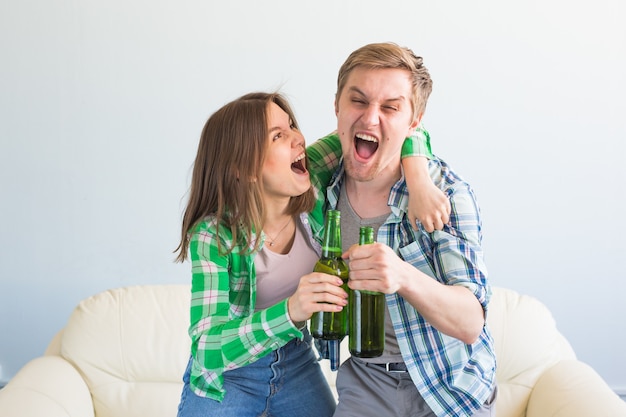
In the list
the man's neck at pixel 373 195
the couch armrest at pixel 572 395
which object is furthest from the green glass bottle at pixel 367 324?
the couch armrest at pixel 572 395

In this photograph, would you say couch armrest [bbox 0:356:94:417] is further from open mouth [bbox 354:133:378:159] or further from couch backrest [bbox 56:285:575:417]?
open mouth [bbox 354:133:378:159]

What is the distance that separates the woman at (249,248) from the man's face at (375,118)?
0.13 m

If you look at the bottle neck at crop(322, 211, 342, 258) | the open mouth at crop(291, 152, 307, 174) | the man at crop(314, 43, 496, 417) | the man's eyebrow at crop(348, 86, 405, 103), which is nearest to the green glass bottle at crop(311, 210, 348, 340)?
the bottle neck at crop(322, 211, 342, 258)

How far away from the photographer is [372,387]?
67.1 inches

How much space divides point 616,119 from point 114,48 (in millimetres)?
2306

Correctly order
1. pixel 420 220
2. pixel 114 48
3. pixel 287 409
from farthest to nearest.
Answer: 1. pixel 114 48
2. pixel 287 409
3. pixel 420 220

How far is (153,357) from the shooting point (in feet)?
8.42

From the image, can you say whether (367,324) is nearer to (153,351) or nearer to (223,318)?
(223,318)

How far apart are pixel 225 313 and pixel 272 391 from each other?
0.24 m

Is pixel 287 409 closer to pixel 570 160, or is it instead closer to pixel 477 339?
pixel 477 339

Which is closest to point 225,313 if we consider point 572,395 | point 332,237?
point 332,237

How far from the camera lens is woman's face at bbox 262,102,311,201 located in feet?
5.52

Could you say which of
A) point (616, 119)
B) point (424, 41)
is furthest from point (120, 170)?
point (616, 119)

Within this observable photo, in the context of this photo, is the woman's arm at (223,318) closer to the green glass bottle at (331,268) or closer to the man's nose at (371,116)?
the green glass bottle at (331,268)
